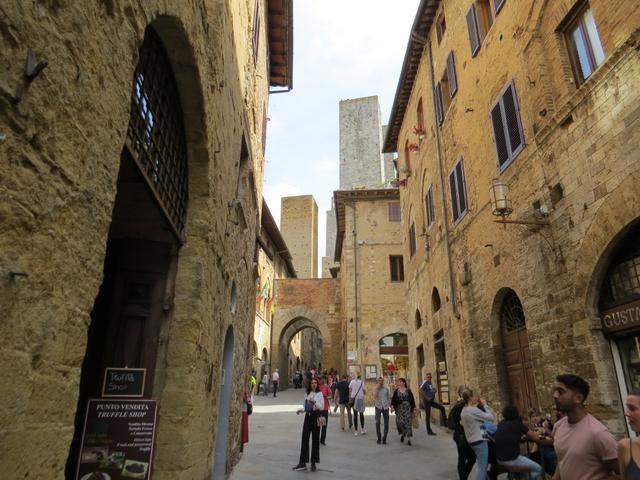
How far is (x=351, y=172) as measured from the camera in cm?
3928

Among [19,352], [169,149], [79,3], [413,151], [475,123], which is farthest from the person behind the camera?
[413,151]

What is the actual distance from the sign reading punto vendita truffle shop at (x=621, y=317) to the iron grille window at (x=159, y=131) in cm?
507

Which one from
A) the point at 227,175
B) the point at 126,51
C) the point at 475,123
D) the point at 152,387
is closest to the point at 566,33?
the point at 475,123

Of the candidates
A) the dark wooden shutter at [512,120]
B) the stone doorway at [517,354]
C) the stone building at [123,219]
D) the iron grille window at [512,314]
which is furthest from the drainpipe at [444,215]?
the stone building at [123,219]

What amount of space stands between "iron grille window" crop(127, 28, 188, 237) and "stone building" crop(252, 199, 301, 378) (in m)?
17.3

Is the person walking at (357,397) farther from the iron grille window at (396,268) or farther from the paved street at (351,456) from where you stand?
the iron grille window at (396,268)

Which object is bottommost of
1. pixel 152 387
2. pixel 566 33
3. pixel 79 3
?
pixel 152 387

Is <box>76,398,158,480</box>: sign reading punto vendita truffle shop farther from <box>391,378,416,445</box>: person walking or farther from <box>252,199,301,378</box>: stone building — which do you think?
<box>252,199,301,378</box>: stone building

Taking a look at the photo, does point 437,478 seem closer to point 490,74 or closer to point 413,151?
point 490,74

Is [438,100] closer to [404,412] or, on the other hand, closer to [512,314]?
[512,314]

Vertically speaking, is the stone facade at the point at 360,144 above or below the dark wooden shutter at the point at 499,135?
above

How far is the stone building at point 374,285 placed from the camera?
21141 mm

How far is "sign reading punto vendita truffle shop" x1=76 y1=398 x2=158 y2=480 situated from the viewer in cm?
319

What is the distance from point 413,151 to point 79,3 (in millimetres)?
13927
